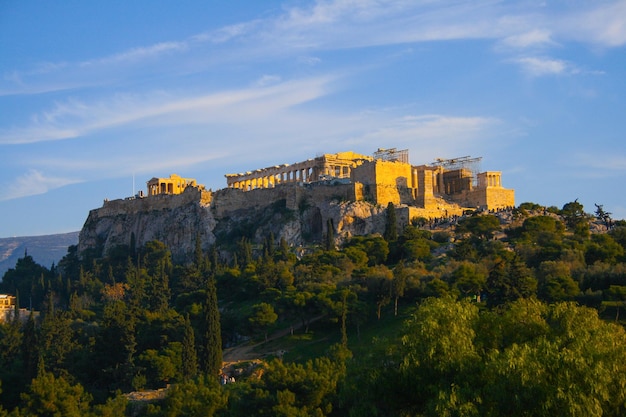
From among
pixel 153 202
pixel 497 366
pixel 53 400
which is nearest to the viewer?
pixel 497 366

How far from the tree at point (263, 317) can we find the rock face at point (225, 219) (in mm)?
18152

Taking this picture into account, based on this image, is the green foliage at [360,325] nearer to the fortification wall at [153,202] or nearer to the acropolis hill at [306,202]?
the acropolis hill at [306,202]

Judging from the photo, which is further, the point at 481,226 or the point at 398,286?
the point at 481,226

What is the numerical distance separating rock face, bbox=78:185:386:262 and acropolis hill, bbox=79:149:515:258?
0.27 ft

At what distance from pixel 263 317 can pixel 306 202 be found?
84.4 feet

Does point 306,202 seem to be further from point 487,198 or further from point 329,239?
point 487,198

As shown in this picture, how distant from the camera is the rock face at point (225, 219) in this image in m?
66.8

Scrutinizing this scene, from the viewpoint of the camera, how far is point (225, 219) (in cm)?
7688

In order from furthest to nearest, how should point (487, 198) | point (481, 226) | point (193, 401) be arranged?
point (487, 198), point (481, 226), point (193, 401)

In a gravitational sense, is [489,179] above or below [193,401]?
above

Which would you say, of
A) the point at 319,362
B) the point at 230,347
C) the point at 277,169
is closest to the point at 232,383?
the point at 319,362

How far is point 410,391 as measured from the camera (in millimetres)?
21156

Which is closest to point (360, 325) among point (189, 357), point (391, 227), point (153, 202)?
point (189, 357)

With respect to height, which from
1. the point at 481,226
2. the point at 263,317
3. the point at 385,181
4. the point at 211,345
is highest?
the point at 385,181
